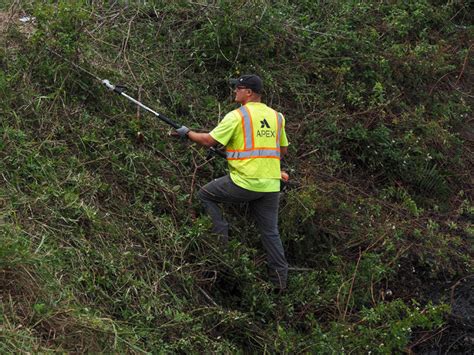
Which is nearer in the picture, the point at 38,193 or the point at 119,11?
the point at 38,193

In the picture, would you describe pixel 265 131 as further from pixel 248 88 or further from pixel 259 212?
pixel 259 212

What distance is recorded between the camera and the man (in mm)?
6719

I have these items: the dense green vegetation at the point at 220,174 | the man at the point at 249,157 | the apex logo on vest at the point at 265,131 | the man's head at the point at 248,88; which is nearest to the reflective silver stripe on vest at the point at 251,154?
the man at the point at 249,157

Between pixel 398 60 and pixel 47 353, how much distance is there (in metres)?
6.41

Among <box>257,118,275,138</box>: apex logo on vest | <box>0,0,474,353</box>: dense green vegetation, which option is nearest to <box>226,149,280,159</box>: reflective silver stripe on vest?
<box>257,118,275,138</box>: apex logo on vest

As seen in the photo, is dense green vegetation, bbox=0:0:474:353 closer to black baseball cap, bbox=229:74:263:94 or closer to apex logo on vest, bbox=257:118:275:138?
apex logo on vest, bbox=257:118:275:138

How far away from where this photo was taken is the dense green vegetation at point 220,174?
20.4ft

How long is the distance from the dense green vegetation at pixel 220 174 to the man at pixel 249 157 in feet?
0.86

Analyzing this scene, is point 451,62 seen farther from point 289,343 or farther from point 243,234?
point 289,343

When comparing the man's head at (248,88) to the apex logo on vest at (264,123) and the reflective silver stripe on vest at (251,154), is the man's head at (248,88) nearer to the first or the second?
the apex logo on vest at (264,123)

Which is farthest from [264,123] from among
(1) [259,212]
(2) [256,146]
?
(1) [259,212]

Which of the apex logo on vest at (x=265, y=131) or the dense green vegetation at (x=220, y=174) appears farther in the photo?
the apex logo on vest at (x=265, y=131)

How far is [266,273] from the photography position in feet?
24.0

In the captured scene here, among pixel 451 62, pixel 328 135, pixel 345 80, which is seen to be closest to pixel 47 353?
pixel 328 135
